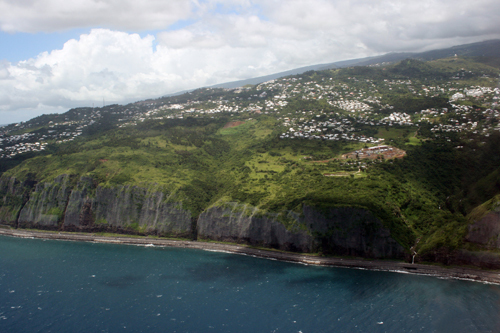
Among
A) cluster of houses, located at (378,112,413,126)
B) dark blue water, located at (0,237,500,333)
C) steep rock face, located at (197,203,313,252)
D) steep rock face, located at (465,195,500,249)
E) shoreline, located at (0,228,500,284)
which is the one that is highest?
cluster of houses, located at (378,112,413,126)

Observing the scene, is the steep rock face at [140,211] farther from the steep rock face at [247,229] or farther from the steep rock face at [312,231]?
the steep rock face at [312,231]

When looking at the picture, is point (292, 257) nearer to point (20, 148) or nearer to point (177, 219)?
point (177, 219)

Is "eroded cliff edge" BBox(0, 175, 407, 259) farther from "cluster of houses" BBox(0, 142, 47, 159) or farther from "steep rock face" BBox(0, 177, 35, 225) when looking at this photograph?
"cluster of houses" BBox(0, 142, 47, 159)

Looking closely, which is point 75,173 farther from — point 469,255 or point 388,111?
point 388,111

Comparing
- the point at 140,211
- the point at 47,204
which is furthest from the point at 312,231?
the point at 47,204

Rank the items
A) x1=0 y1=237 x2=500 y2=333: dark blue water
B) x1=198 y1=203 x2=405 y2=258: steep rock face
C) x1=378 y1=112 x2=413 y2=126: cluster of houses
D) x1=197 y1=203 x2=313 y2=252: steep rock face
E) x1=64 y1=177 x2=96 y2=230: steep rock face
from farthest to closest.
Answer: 1. x1=378 y1=112 x2=413 y2=126: cluster of houses
2. x1=64 y1=177 x2=96 y2=230: steep rock face
3. x1=197 y1=203 x2=313 y2=252: steep rock face
4. x1=198 y1=203 x2=405 y2=258: steep rock face
5. x1=0 y1=237 x2=500 y2=333: dark blue water

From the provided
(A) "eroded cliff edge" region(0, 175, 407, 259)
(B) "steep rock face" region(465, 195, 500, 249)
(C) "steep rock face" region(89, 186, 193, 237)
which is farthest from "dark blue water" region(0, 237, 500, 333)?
(C) "steep rock face" region(89, 186, 193, 237)

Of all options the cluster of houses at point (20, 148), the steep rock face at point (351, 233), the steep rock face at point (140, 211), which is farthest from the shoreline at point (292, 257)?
the cluster of houses at point (20, 148)
